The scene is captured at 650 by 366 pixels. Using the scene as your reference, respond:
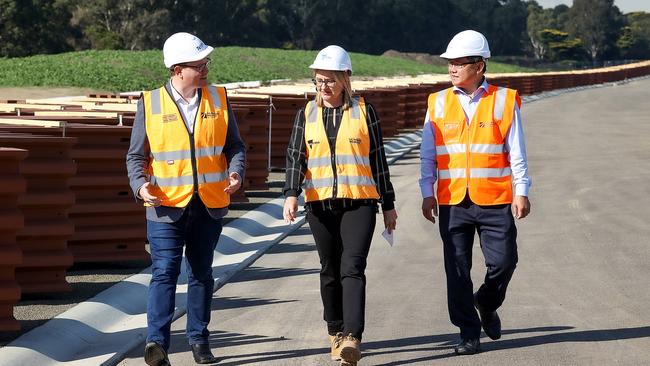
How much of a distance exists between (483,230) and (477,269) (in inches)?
142

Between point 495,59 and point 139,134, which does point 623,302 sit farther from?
point 495,59

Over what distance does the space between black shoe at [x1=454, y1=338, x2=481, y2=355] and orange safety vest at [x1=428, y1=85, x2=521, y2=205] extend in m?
0.84

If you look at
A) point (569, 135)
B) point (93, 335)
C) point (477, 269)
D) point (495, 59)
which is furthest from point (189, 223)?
point (495, 59)

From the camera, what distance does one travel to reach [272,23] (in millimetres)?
139750

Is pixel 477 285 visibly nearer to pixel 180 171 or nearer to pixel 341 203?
pixel 341 203

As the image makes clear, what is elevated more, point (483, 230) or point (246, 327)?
point (483, 230)

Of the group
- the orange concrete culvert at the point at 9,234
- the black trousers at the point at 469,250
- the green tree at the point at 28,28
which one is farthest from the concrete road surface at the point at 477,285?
the green tree at the point at 28,28

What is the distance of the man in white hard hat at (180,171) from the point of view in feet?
26.7

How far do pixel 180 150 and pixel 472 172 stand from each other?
179cm

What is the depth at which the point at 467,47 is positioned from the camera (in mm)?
8617

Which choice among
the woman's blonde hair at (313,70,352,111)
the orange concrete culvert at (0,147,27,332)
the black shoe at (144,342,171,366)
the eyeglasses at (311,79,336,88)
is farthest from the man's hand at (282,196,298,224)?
the orange concrete culvert at (0,147,27,332)

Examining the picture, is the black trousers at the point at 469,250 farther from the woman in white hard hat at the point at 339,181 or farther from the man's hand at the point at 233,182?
the man's hand at the point at 233,182

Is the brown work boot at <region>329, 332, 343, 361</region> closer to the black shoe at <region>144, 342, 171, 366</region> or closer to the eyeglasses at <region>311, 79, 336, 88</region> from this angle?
the black shoe at <region>144, 342, 171, 366</region>

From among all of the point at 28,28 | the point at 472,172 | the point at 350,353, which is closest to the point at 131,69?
the point at 28,28
